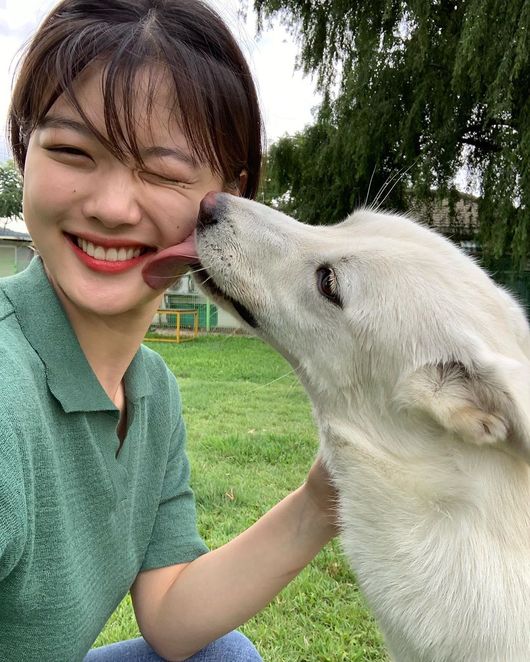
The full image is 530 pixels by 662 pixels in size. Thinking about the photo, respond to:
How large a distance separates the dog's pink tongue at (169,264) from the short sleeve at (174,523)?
0.57m

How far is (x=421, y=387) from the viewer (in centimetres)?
175

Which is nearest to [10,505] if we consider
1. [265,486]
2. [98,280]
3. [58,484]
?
[58,484]

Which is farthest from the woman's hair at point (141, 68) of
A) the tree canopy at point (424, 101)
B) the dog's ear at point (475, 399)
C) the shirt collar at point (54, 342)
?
the tree canopy at point (424, 101)

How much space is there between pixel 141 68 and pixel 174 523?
4.38 feet

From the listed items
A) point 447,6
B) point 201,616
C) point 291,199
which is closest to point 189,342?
point 291,199

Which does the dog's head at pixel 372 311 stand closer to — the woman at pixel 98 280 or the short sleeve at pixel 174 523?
the woman at pixel 98 280

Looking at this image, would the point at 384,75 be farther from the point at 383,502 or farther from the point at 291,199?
the point at 383,502

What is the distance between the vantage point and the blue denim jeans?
6.15ft

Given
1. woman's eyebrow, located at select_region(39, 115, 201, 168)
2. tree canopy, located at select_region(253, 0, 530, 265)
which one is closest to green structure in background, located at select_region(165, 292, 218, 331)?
tree canopy, located at select_region(253, 0, 530, 265)

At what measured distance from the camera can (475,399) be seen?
165cm

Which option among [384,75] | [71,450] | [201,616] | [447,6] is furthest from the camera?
[384,75]

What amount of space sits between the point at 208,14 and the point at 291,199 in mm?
11690

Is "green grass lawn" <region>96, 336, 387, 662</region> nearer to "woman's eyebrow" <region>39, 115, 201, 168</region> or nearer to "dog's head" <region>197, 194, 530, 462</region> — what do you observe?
"dog's head" <region>197, 194, 530, 462</region>

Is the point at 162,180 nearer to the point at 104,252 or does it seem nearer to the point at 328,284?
the point at 104,252
